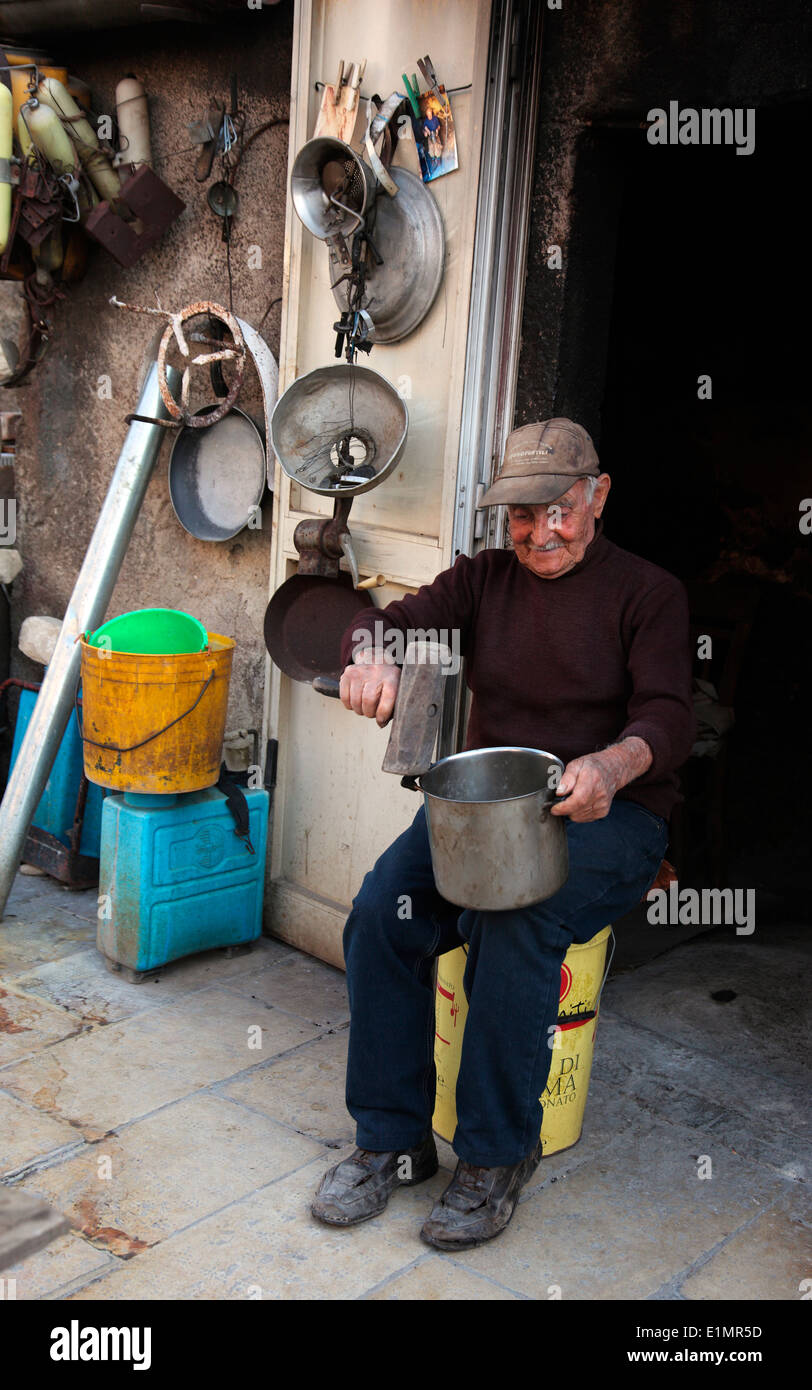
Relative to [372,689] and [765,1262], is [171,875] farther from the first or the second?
[765,1262]

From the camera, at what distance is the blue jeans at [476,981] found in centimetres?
281

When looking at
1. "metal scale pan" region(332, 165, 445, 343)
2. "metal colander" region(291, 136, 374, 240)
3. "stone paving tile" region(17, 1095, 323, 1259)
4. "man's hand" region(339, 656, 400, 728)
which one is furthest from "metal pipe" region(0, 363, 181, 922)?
"man's hand" region(339, 656, 400, 728)

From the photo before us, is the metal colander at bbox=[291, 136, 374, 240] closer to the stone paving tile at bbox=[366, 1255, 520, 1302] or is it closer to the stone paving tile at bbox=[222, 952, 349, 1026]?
the stone paving tile at bbox=[222, 952, 349, 1026]

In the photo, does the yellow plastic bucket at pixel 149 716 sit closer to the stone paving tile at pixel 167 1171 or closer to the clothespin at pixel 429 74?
the stone paving tile at pixel 167 1171

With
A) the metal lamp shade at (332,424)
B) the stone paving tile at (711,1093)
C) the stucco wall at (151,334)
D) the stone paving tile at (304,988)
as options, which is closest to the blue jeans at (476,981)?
the stone paving tile at (711,1093)

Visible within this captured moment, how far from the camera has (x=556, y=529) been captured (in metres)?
3.05

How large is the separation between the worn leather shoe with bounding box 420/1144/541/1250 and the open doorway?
8.49ft

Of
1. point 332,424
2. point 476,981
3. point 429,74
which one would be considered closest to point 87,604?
point 332,424

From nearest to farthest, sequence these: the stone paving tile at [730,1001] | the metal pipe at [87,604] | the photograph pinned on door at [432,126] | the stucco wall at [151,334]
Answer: the photograph pinned on door at [432,126] < the stone paving tile at [730,1001] < the stucco wall at [151,334] < the metal pipe at [87,604]

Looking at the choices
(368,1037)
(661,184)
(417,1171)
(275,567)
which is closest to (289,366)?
(275,567)

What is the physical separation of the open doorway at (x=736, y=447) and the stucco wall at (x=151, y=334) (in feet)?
5.46

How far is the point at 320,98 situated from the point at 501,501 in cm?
185

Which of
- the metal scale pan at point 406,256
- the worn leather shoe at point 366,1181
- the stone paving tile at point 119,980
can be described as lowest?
the stone paving tile at point 119,980

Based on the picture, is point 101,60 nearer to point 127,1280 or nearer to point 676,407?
point 676,407
